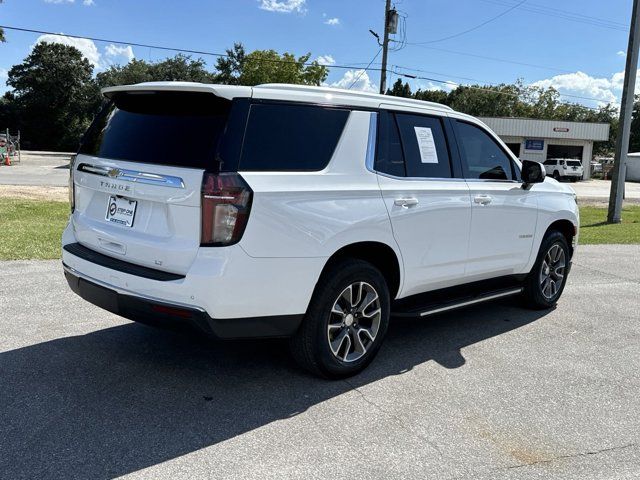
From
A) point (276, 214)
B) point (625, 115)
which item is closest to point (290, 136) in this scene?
point (276, 214)

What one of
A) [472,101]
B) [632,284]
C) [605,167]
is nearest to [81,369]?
[632,284]

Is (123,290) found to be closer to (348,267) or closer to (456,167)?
(348,267)

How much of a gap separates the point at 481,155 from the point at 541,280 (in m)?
1.67

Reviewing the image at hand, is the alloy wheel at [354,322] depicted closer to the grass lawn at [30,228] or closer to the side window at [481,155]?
the side window at [481,155]

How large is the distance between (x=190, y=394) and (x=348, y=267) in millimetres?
1344

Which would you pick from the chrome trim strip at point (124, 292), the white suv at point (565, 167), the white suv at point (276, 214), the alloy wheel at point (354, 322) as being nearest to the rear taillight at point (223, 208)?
the white suv at point (276, 214)

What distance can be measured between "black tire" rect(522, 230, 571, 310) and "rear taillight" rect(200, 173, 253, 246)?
370cm

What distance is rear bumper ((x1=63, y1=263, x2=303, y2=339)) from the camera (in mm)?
3457

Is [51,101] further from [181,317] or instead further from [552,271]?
[181,317]

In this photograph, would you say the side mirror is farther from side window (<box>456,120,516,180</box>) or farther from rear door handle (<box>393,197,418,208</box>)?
rear door handle (<box>393,197,418,208</box>)

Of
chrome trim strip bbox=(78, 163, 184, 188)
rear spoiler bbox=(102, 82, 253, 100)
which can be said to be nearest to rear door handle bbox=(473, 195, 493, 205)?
rear spoiler bbox=(102, 82, 253, 100)

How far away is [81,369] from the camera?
13.6 feet

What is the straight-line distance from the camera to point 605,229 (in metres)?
14.7

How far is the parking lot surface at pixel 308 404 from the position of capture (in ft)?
10.2
